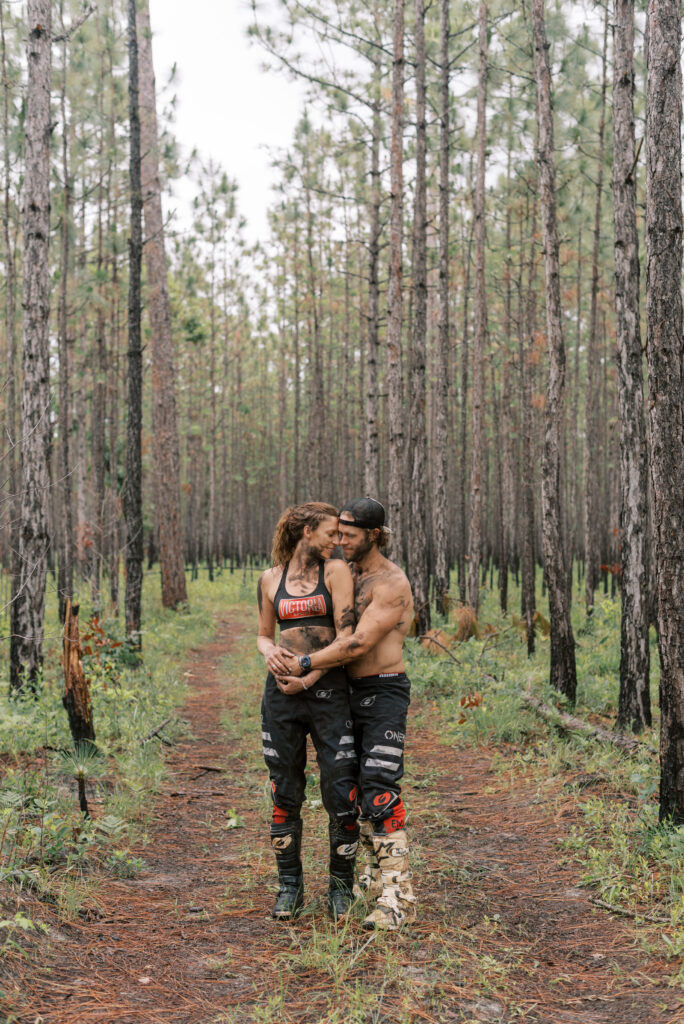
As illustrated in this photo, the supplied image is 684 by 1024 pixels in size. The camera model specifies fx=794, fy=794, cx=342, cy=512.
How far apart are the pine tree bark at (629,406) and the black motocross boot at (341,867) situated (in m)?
3.67

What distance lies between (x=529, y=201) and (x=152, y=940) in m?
17.1

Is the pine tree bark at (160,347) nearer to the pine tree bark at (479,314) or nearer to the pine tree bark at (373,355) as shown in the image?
the pine tree bark at (373,355)

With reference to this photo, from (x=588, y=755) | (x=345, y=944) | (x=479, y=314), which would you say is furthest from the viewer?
(x=479, y=314)

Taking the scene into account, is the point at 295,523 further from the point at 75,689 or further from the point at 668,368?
the point at 75,689

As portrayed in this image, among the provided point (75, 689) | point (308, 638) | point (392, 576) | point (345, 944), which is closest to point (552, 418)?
point (392, 576)

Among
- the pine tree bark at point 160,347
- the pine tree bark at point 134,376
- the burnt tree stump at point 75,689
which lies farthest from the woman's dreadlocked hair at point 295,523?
the pine tree bark at point 160,347

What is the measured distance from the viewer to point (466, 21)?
531 inches

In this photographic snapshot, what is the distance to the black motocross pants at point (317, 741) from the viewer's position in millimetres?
3633

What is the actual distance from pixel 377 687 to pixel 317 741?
1.24ft

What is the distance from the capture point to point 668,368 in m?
4.17

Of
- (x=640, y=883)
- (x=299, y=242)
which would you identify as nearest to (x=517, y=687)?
(x=640, y=883)

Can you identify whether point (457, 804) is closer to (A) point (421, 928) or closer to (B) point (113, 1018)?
(A) point (421, 928)

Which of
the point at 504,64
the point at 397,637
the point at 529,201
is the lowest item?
the point at 397,637

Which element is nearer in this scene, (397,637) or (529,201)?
(397,637)
